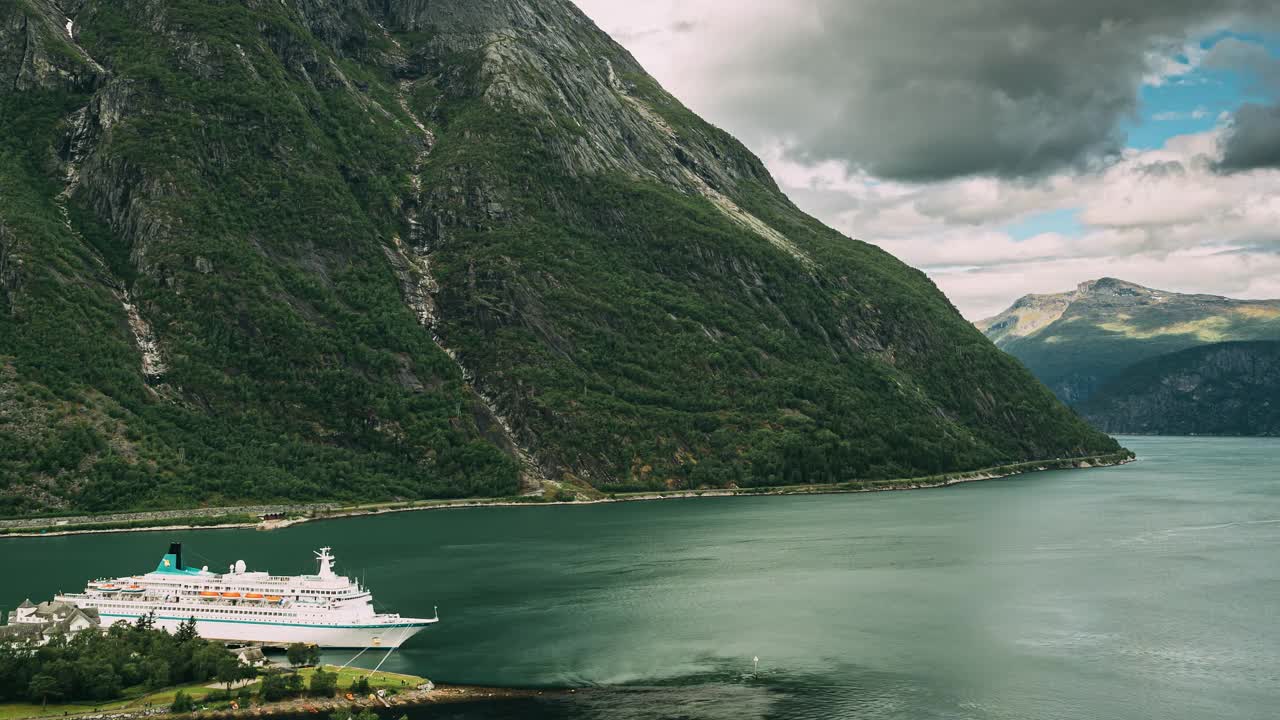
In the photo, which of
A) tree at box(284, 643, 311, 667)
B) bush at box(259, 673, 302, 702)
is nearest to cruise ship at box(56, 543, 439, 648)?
tree at box(284, 643, 311, 667)

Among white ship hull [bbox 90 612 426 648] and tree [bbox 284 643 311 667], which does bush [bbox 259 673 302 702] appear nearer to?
tree [bbox 284 643 311 667]

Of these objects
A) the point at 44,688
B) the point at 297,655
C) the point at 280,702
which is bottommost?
the point at 280,702

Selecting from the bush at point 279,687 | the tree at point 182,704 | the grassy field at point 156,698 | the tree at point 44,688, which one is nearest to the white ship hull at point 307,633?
the grassy field at point 156,698

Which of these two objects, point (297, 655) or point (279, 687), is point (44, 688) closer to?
point (279, 687)

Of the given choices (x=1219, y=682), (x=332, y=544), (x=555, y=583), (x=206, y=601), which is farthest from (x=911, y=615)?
(x=332, y=544)

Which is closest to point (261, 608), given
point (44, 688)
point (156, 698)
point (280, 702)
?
point (156, 698)

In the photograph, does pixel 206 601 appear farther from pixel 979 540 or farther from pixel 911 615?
pixel 979 540

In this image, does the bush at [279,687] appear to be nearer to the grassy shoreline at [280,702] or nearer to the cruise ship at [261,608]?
the grassy shoreline at [280,702]
